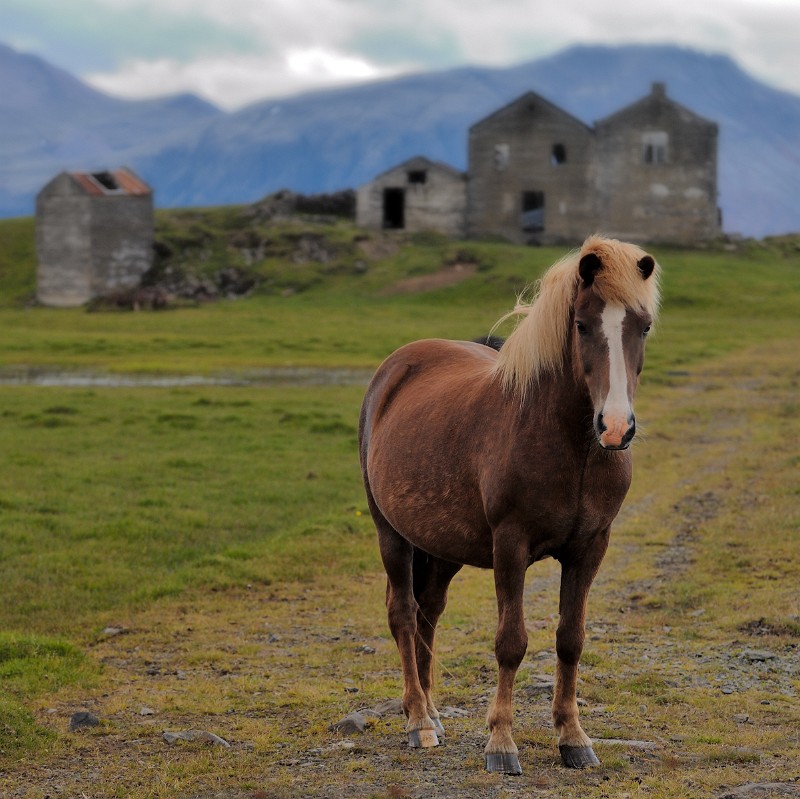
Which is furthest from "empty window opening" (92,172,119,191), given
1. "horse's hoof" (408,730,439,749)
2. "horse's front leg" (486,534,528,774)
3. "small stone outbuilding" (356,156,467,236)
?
"horse's front leg" (486,534,528,774)

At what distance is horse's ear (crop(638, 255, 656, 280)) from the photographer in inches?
219

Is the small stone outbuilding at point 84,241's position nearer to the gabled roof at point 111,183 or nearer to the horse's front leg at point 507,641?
the gabled roof at point 111,183

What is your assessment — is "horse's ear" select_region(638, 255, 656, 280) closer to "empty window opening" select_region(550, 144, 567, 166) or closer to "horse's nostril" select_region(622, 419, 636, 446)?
"horse's nostril" select_region(622, 419, 636, 446)

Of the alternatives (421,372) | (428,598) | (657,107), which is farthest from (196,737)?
(657,107)

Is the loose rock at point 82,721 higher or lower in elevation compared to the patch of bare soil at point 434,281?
lower

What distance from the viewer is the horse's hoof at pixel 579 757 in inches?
233

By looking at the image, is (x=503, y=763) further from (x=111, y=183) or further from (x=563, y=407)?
(x=111, y=183)

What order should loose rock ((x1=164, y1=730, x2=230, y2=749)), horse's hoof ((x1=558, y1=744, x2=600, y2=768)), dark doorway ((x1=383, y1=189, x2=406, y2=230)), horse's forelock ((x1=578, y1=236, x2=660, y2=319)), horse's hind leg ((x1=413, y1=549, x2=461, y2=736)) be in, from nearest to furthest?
horse's forelock ((x1=578, y1=236, x2=660, y2=319))
horse's hoof ((x1=558, y1=744, x2=600, y2=768))
loose rock ((x1=164, y1=730, x2=230, y2=749))
horse's hind leg ((x1=413, y1=549, x2=461, y2=736))
dark doorway ((x1=383, y1=189, x2=406, y2=230))

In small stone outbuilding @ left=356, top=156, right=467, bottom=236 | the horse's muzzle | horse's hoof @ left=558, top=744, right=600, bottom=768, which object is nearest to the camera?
the horse's muzzle

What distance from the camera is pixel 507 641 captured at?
5.87 meters

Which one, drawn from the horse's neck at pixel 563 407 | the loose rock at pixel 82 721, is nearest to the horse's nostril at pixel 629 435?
the horse's neck at pixel 563 407

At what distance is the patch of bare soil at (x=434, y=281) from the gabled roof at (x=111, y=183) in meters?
18.3

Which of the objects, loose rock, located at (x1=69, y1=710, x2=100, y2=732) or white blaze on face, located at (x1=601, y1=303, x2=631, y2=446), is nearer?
white blaze on face, located at (x1=601, y1=303, x2=631, y2=446)

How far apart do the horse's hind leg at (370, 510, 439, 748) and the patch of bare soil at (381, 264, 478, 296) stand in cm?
4590
